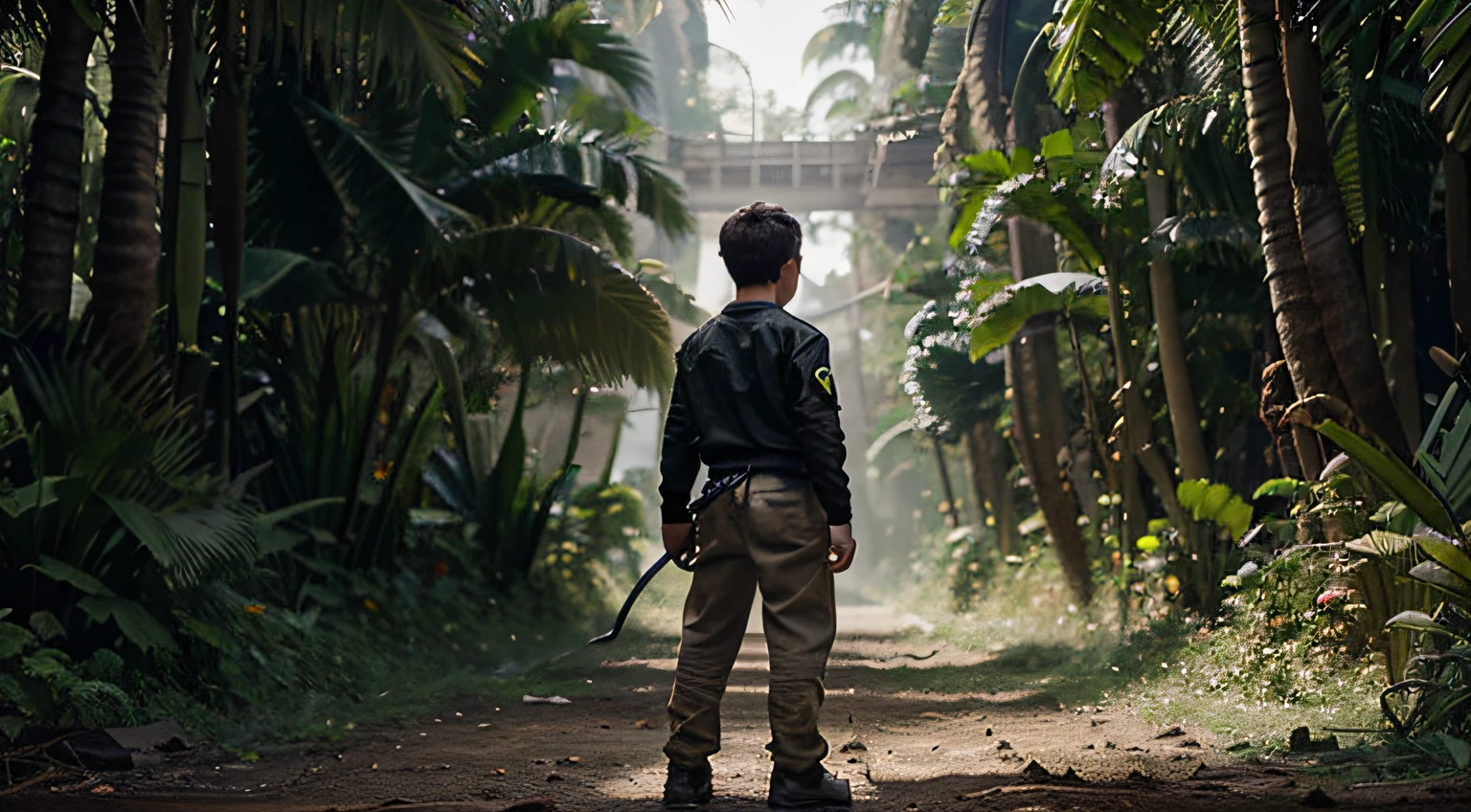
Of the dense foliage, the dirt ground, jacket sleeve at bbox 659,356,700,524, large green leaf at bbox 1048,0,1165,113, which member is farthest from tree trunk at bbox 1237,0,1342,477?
the dense foliage

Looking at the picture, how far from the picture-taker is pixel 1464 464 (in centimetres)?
516

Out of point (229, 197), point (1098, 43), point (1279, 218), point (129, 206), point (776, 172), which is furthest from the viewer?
point (776, 172)

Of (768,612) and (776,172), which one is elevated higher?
(776,172)

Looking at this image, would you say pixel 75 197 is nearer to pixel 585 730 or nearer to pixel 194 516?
pixel 194 516

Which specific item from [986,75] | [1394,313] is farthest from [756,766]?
[986,75]

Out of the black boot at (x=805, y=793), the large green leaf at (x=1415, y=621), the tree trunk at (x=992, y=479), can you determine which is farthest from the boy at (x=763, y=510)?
the tree trunk at (x=992, y=479)

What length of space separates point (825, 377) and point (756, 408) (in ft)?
0.81

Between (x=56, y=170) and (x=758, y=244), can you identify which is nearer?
(x=758, y=244)

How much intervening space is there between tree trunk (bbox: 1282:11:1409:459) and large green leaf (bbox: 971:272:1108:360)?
2.43m

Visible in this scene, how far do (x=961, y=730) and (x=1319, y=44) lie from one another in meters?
3.55

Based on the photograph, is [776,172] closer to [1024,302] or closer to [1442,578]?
[1024,302]

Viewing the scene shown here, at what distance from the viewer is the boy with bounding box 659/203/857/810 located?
4.23 meters

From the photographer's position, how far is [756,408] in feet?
14.4

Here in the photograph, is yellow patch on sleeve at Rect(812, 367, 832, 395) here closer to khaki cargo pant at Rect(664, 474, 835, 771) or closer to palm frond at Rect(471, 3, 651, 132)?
khaki cargo pant at Rect(664, 474, 835, 771)
